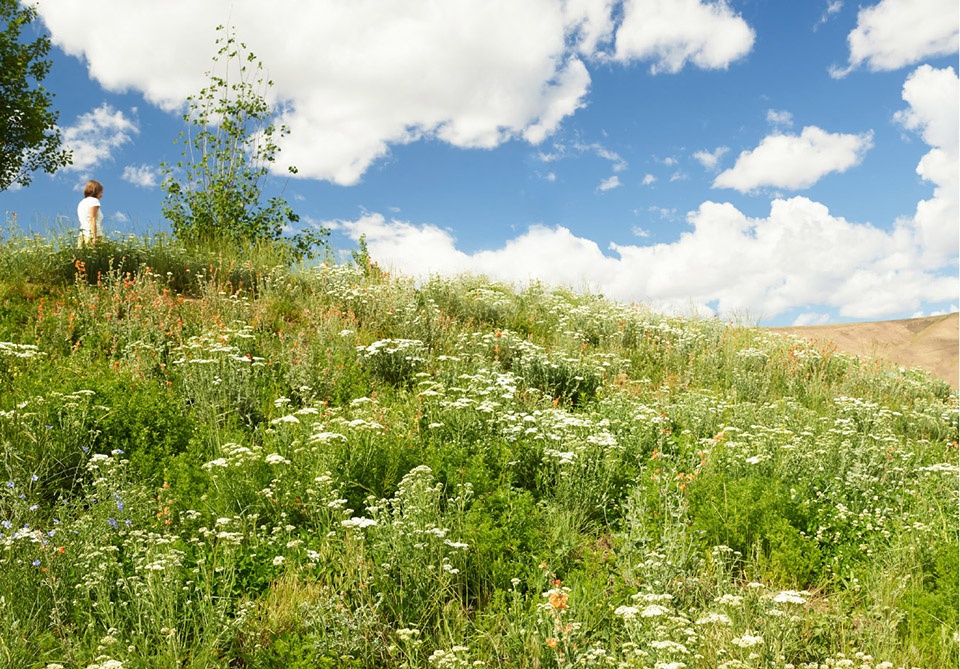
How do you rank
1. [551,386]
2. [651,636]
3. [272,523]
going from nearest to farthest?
[651,636] < [272,523] < [551,386]

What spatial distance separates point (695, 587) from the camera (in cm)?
405

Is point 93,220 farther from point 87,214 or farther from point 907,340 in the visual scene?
point 907,340

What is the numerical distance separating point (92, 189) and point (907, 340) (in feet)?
61.2

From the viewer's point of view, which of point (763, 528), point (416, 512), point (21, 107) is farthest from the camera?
point (21, 107)

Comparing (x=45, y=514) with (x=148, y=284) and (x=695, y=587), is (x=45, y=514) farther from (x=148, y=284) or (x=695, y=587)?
(x=148, y=284)

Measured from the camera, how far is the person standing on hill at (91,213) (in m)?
12.2

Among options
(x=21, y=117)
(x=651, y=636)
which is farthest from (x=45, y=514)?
(x=21, y=117)

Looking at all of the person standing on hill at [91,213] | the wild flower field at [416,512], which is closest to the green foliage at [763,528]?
the wild flower field at [416,512]

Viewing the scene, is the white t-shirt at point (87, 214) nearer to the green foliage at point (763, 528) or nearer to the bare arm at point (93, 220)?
the bare arm at point (93, 220)

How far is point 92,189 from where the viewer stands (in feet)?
41.0

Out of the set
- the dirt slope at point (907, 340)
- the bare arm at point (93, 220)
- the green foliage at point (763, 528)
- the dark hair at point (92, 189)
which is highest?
the dark hair at point (92, 189)

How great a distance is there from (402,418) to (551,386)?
8.55ft

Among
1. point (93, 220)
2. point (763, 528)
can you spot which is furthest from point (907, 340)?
point (93, 220)

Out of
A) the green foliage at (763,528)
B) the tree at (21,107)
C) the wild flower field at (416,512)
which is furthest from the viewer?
the tree at (21,107)
